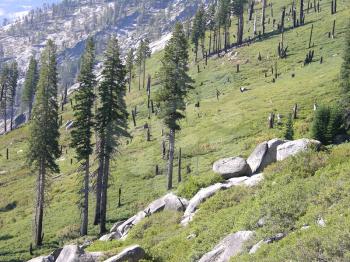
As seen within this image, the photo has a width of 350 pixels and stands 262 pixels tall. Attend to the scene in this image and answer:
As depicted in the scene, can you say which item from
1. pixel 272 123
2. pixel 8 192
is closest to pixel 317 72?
pixel 272 123

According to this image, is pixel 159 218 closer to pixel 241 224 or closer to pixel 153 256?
pixel 153 256

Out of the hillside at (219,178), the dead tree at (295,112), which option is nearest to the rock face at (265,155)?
the hillside at (219,178)

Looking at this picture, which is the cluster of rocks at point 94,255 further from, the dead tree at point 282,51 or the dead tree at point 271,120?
the dead tree at point 282,51

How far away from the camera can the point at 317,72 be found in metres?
69.8

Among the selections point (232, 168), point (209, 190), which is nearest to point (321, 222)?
point (209, 190)

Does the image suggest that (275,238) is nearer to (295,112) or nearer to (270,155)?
(270,155)

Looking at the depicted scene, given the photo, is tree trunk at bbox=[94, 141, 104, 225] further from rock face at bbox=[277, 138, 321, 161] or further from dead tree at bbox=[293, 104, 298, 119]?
dead tree at bbox=[293, 104, 298, 119]

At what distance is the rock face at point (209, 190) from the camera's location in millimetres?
24197

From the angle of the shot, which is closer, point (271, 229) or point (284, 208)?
point (271, 229)

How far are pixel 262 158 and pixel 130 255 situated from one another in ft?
40.8

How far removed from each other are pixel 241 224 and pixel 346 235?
5.89 m

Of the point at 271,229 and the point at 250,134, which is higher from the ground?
→ the point at 271,229

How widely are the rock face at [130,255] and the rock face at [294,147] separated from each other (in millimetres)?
10437

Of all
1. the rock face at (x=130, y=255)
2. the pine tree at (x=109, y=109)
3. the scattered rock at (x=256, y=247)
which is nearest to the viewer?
the scattered rock at (x=256, y=247)
